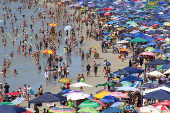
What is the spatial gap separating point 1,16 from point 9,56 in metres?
33.2

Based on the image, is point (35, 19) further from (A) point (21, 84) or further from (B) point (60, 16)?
(A) point (21, 84)

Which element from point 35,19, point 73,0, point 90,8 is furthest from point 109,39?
point 73,0

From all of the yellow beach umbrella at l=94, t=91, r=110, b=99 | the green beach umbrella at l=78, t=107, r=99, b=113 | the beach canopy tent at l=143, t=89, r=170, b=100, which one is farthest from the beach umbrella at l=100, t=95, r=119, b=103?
the green beach umbrella at l=78, t=107, r=99, b=113

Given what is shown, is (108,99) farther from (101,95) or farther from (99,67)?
(99,67)

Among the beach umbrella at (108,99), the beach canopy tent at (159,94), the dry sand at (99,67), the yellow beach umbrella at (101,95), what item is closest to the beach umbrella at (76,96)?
the yellow beach umbrella at (101,95)

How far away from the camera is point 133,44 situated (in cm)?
3794

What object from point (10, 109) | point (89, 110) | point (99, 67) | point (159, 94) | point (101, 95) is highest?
point (10, 109)

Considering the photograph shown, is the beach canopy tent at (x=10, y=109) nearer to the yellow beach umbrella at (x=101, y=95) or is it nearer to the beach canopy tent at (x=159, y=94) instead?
the yellow beach umbrella at (x=101, y=95)

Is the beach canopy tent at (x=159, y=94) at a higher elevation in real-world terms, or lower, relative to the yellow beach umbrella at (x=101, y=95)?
higher

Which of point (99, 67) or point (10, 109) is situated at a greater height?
point (10, 109)

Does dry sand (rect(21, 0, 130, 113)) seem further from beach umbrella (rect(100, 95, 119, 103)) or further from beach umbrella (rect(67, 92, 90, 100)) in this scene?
beach umbrella (rect(100, 95, 119, 103))

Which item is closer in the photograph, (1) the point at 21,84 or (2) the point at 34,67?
(1) the point at 21,84

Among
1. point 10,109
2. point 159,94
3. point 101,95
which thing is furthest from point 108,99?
point 10,109

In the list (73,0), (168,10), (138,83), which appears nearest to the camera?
(138,83)
